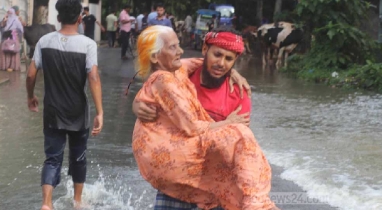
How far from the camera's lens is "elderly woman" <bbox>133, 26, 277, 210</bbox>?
3555mm

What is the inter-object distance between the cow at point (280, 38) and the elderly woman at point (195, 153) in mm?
20610

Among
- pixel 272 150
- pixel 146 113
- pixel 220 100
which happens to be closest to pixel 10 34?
pixel 272 150

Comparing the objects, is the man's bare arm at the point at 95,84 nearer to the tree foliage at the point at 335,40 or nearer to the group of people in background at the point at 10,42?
the group of people in background at the point at 10,42

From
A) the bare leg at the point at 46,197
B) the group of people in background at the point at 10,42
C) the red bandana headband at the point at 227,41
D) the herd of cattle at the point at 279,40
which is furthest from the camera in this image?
the herd of cattle at the point at 279,40

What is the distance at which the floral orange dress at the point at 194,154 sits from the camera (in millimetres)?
3555

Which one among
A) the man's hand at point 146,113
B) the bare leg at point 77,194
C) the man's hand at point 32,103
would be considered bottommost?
the bare leg at point 77,194

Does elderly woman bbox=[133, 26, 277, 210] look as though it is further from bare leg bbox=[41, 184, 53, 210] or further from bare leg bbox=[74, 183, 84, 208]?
bare leg bbox=[74, 183, 84, 208]

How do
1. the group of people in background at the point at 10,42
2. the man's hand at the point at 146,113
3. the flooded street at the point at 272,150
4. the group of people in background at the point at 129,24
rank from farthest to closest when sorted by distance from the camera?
the group of people in background at the point at 10,42 < the group of people in background at the point at 129,24 < the flooded street at the point at 272,150 < the man's hand at the point at 146,113

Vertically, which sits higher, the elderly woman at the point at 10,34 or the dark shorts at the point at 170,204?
the dark shorts at the point at 170,204

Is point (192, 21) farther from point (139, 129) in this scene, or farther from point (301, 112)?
point (139, 129)

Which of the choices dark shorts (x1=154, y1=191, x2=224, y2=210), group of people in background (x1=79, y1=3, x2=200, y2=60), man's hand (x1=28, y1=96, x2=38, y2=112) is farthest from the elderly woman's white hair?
group of people in background (x1=79, y1=3, x2=200, y2=60)

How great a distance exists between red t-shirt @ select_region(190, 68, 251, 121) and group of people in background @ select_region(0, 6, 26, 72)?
1485 centimetres

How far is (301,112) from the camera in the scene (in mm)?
12383

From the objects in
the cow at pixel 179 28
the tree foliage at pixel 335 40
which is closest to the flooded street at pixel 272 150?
the tree foliage at pixel 335 40
